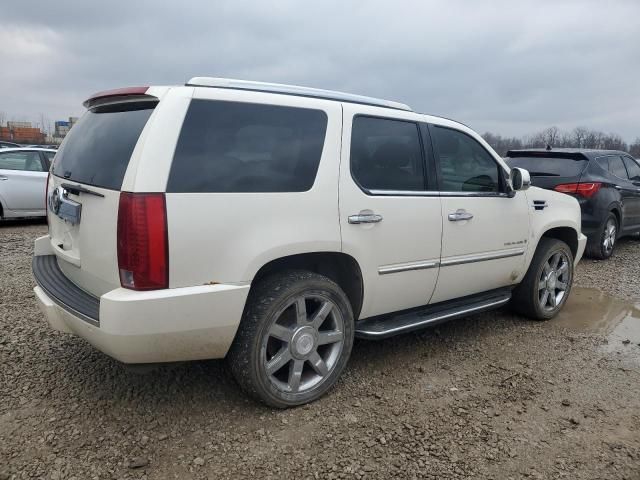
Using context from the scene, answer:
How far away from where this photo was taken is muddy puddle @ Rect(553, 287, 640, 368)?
4105 millimetres

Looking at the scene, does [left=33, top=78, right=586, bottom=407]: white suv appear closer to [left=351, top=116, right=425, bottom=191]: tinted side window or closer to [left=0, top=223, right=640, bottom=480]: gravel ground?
[left=351, top=116, right=425, bottom=191]: tinted side window

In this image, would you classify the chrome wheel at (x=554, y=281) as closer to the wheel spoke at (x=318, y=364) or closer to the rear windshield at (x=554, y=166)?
the wheel spoke at (x=318, y=364)

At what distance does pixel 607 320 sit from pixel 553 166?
336 cm

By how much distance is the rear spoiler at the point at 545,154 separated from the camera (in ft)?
24.6

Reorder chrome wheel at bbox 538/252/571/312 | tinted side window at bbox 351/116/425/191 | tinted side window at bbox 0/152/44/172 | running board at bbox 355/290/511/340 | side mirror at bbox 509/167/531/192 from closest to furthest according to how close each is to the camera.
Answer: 1. tinted side window at bbox 351/116/425/191
2. running board at bbox 355/290/511/340
3. side mirror at bbox 509/167/531/192
4. chrome wheel at bbox 538/252/571/312
5. tinted side window at bbox 0/152/44/172

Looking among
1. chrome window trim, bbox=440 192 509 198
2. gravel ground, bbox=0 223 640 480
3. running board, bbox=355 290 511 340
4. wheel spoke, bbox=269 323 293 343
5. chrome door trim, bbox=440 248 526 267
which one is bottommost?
gravel ground, bbox=0 223 640 480

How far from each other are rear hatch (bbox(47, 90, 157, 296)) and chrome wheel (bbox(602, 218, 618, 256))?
23.5 ft

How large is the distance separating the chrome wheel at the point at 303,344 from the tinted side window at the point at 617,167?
676 cm

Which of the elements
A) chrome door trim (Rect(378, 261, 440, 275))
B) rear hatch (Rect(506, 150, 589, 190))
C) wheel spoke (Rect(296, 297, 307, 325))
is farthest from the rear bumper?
rear hatch (Rect(506, 150, 589, 190))

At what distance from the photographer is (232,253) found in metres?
2.56

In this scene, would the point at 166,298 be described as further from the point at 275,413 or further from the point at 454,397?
the point at 454,397

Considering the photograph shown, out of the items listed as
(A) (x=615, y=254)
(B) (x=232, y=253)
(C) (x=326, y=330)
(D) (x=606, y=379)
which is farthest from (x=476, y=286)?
(A) (x=615, y=254)

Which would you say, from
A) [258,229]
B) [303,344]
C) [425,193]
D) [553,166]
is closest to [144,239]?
[258,229]

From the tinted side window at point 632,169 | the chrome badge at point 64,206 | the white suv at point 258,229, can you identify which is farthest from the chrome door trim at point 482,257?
the tinted side window at point 632,169
